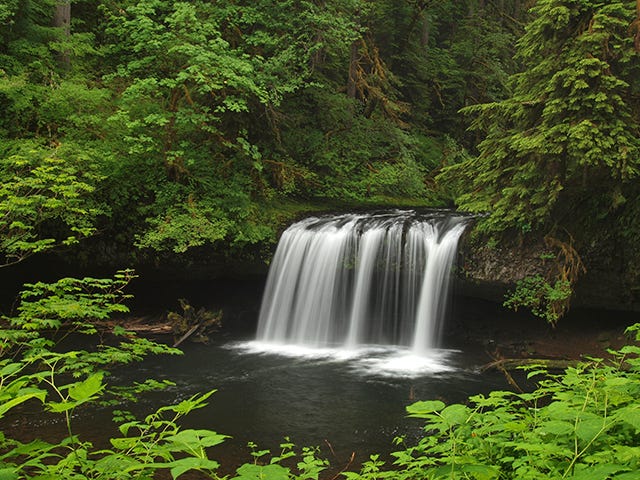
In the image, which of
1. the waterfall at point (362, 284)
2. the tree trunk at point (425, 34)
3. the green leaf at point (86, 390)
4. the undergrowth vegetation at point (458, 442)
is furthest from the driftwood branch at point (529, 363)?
the tree trunk at point (425, 34)

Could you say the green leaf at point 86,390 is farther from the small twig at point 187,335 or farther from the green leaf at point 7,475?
the small twig at point 187,335

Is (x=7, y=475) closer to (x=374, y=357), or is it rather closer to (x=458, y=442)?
(x=458, y=442)

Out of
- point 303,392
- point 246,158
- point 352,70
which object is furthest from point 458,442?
point 352,70

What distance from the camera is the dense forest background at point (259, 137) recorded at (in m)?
8.22

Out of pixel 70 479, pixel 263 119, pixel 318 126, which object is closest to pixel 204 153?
pixel 263 119

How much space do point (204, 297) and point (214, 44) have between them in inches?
233

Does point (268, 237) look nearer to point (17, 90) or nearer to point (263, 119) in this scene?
point (263, 119)

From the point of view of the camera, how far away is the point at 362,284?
37.6ft

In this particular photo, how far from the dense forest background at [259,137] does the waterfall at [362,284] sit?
0.88 metres

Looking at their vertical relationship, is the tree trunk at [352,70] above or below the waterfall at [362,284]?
above

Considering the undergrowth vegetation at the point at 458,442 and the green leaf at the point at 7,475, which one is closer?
the green leaf at the point at 7,475

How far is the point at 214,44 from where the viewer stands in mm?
10938

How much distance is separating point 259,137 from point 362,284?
5.08 meters

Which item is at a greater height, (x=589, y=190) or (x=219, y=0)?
(x=219, y=0)
